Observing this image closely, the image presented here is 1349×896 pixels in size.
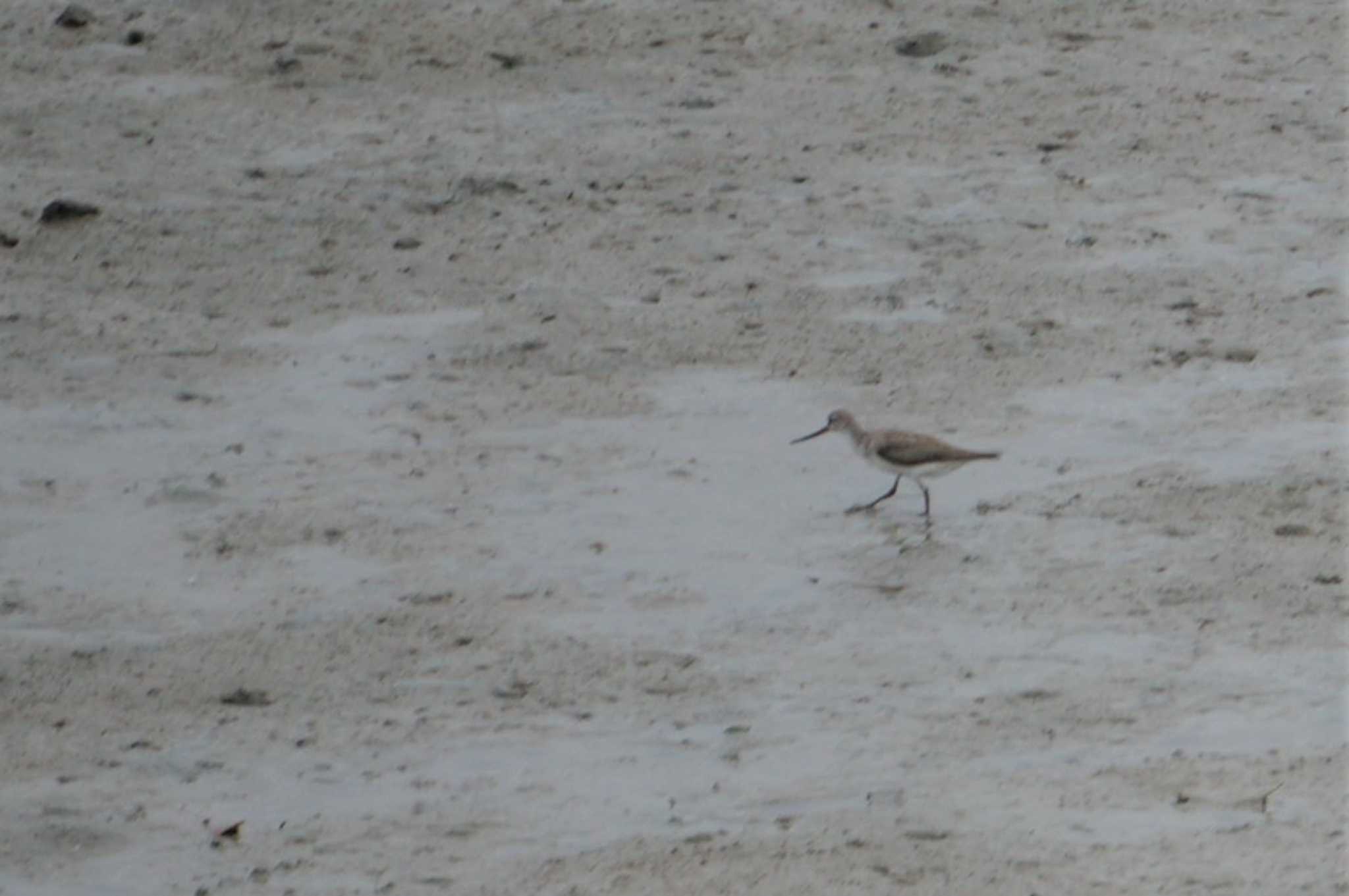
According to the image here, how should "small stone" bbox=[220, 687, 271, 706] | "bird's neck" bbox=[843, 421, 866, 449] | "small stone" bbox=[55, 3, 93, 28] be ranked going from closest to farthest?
"small stone" bbox=[220, 687, 271, 706], "bird's neck" bbox=[843, 421, 866, 449], "small stone" bbox=[55, 3, 93, 28]

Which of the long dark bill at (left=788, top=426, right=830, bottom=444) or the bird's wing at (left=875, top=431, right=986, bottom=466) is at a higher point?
the bird's wing at (left=875, top=431, right=986, bottom=466)

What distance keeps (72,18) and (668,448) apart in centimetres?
479

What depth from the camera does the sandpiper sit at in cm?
746

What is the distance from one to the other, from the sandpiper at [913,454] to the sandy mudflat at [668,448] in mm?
158

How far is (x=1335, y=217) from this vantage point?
9.76 meters

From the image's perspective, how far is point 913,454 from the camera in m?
7.46

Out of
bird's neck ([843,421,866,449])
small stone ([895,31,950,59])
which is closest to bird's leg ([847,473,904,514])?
bird's neck ([843,421,866,449])

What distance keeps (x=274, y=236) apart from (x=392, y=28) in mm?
2225

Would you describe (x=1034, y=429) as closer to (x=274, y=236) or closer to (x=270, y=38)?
(x=274, y=236)

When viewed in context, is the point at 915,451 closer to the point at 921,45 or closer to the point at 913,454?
the point at 913,454

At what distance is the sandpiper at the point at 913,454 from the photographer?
294 inches

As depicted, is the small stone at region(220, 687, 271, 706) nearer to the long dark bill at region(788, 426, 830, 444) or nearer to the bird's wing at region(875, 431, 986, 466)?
the bird's wing at region(875, 431, 986, 466)

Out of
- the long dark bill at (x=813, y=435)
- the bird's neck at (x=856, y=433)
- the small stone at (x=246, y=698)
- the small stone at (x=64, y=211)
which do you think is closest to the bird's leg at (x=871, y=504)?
the bird's neck at (x=856, y=433)

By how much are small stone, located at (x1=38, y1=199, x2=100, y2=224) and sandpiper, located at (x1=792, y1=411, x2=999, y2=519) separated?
3.51m
